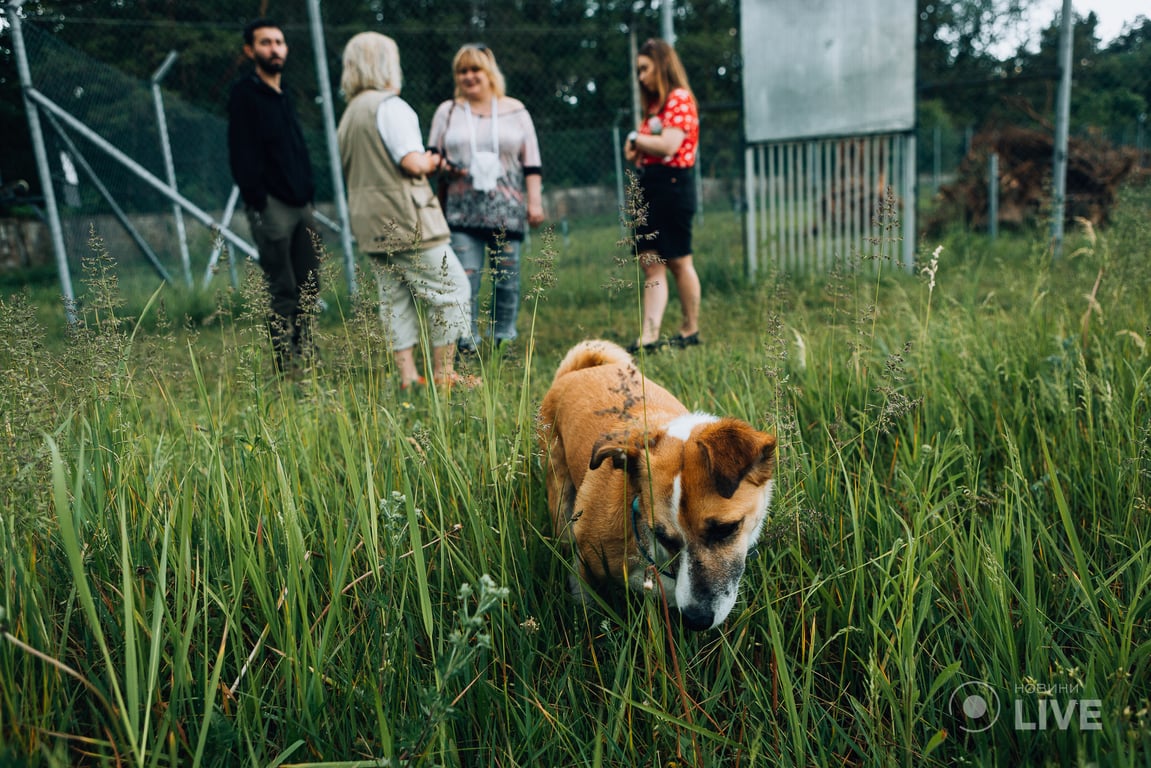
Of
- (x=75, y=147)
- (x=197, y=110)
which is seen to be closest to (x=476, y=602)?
(x=75, y=147)

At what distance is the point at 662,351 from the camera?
4.09 m

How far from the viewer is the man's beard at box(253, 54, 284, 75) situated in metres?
4.76

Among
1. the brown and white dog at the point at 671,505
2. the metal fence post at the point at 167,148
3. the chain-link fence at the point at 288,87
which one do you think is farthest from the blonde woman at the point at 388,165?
the metal fence post at the point at 167,148

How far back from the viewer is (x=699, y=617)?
1.73 m

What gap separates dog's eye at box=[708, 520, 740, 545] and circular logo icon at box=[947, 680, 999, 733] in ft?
1.91

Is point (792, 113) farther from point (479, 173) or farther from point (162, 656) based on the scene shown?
point (162, 656)

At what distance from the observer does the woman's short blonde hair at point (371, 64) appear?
14.5 feet

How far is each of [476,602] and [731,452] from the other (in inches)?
28.7

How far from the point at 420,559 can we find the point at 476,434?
99 centimetres

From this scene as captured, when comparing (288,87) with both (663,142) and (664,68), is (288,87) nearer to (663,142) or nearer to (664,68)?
(664,68)

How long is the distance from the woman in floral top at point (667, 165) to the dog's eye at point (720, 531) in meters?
3.30

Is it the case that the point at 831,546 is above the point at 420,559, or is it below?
below

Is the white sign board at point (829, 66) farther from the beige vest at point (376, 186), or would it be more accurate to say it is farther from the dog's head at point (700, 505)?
the dog's head at point (700, 505)

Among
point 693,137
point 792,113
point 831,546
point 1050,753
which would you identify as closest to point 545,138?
point 792,113
